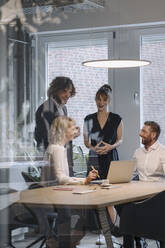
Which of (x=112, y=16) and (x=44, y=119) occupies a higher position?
(x=112, y=16)

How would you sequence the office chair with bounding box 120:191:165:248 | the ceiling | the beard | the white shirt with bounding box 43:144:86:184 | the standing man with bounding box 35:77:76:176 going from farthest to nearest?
1. the beard
2. the office chair with bounding box 120:191:165:248
3. the white shirt with bounding box 43:144:86:184
4. the standing man with bounding box 35:77:76:176
5. the ceiling

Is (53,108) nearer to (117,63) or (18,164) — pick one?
(18,164)

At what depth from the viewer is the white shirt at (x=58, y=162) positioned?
398cm

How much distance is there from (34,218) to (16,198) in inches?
10.5

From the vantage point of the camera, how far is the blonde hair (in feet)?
13.1

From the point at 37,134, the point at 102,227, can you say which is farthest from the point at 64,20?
the point at 102,227

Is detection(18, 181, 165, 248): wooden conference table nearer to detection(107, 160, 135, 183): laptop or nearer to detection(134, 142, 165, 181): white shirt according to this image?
detection(107, 160, 135, 183): laptop

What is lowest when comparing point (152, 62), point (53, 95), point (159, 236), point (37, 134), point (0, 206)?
point (159, 236)

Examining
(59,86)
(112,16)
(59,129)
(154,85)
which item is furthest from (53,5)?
(154,85)

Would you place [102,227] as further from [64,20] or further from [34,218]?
[64,20]

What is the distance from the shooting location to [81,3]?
4.41m

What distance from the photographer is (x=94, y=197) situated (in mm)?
4312

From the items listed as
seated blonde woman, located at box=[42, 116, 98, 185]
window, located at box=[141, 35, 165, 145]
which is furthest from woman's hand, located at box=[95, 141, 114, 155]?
window, located at box=[141, 35, 165, 145]

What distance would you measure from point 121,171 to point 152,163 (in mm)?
499
